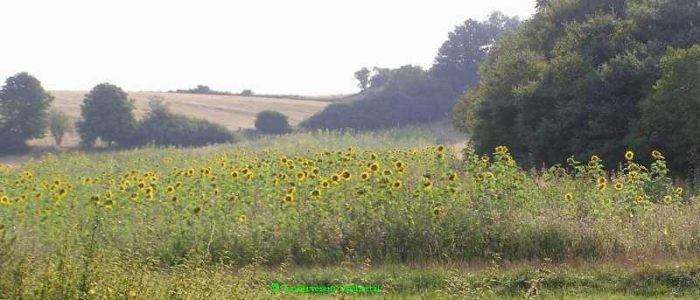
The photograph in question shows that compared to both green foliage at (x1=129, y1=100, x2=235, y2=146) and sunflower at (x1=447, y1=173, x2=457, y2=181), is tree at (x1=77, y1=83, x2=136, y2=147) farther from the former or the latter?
sunflower at (x1=447, y1=173, x2=457, y2=181)

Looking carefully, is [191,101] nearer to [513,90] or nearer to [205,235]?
[513,90]

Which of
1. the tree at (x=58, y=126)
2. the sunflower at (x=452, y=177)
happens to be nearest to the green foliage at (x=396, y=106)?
the tree at (x=58, y=126)

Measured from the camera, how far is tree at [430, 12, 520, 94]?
61.0 m

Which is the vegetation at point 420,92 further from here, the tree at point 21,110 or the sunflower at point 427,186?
the sunflower at point 427,186

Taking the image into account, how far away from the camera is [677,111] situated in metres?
14.2

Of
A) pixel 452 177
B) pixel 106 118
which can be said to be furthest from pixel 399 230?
pixel 106 118

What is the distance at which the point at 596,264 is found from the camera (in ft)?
26.9

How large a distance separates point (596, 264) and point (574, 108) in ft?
28.9

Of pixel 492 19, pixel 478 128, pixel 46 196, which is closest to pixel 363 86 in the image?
pixel 492 19

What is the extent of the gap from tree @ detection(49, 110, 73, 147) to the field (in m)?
5.30

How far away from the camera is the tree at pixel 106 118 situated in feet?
142

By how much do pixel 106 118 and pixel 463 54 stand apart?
3011cm

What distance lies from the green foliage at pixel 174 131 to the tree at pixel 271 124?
441cm

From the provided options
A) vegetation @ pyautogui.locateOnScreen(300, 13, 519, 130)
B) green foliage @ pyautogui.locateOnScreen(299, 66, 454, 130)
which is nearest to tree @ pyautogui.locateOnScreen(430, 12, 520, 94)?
vegetation @ pyautogui.locateOnScreen(300, 13, 519, 130)
